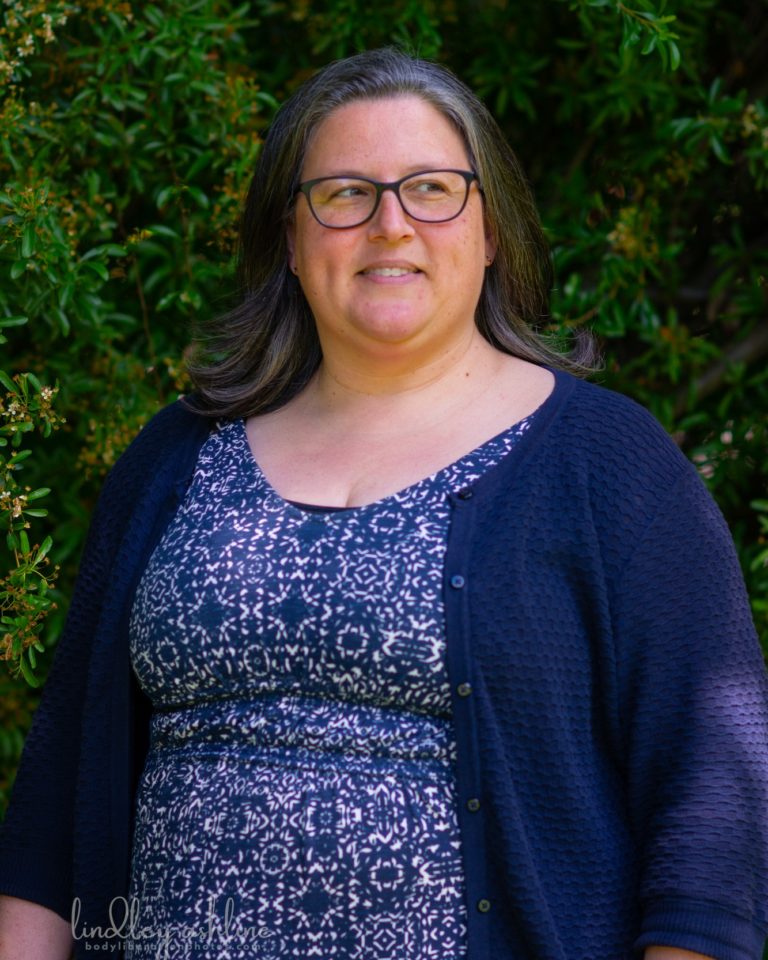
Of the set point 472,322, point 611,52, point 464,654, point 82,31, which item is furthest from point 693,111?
point 464,654

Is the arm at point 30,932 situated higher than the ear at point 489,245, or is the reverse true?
the ear at point 489,245

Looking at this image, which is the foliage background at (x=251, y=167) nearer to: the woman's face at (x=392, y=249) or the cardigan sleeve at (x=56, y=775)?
the cardigan sleeve at (x=56, y=775)

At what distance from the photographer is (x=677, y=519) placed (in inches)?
84.0

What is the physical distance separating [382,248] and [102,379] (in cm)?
92

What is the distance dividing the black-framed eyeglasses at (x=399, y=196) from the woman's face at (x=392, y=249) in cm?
1

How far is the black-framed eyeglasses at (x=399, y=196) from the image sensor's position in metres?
2.29

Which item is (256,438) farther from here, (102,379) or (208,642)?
(102,379)

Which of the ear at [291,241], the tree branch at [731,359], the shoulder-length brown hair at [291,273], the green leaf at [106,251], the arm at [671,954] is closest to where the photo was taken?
the arm at [671,954]

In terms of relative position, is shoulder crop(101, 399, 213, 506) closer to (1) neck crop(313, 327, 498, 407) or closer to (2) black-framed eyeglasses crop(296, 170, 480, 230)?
(1) neck crop(313, 327, 498, 407)

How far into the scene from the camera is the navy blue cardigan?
2.02m

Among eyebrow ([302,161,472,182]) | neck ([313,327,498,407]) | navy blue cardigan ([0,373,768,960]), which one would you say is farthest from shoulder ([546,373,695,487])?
eyebrow ([302,161,472,182])

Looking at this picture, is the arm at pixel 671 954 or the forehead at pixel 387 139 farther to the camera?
the forehead at pixel 387 139

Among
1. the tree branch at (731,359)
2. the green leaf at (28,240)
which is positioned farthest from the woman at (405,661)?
the tree branch at (731,359)

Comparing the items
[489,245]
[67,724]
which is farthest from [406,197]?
[67,724]
